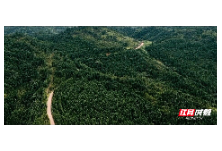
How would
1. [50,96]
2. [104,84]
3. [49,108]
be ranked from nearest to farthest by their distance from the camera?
[49,108] → [50,96] → [104,84]

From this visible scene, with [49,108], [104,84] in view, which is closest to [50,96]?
[49,108]

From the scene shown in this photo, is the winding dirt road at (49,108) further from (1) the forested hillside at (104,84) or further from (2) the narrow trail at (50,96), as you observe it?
(1) the forested hillside at (104,84)

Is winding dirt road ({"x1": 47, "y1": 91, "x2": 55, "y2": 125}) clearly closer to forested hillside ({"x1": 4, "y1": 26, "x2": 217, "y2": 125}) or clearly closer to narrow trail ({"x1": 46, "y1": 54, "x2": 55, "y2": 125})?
narrow trail ({"x1": 46, "y1": 54, "x2": 55, "y2": 125})

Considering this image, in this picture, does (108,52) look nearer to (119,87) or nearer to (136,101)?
(119,87)

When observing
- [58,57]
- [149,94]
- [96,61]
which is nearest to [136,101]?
[149,94]

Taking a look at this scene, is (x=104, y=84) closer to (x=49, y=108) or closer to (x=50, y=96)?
(x=50, y=96)

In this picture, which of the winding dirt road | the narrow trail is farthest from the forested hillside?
the winding dirt road

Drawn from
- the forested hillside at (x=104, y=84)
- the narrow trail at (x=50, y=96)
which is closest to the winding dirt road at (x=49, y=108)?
the narrow trail at (x=50, y=96)

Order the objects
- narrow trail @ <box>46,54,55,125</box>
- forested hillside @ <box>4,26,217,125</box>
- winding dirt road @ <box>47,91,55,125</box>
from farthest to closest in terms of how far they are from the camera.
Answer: forested hillside @ <box>4,26,217,125</box>, narrow trail @ <box>46,54,55,125</box>, winding dirt road @ <box>47,91,55,125</box>

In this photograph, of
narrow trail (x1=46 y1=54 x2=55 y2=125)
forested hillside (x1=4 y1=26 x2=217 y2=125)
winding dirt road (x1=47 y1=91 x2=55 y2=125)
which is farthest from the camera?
forested hillside (x1=4 y1=26 x2=217 y2=125)
